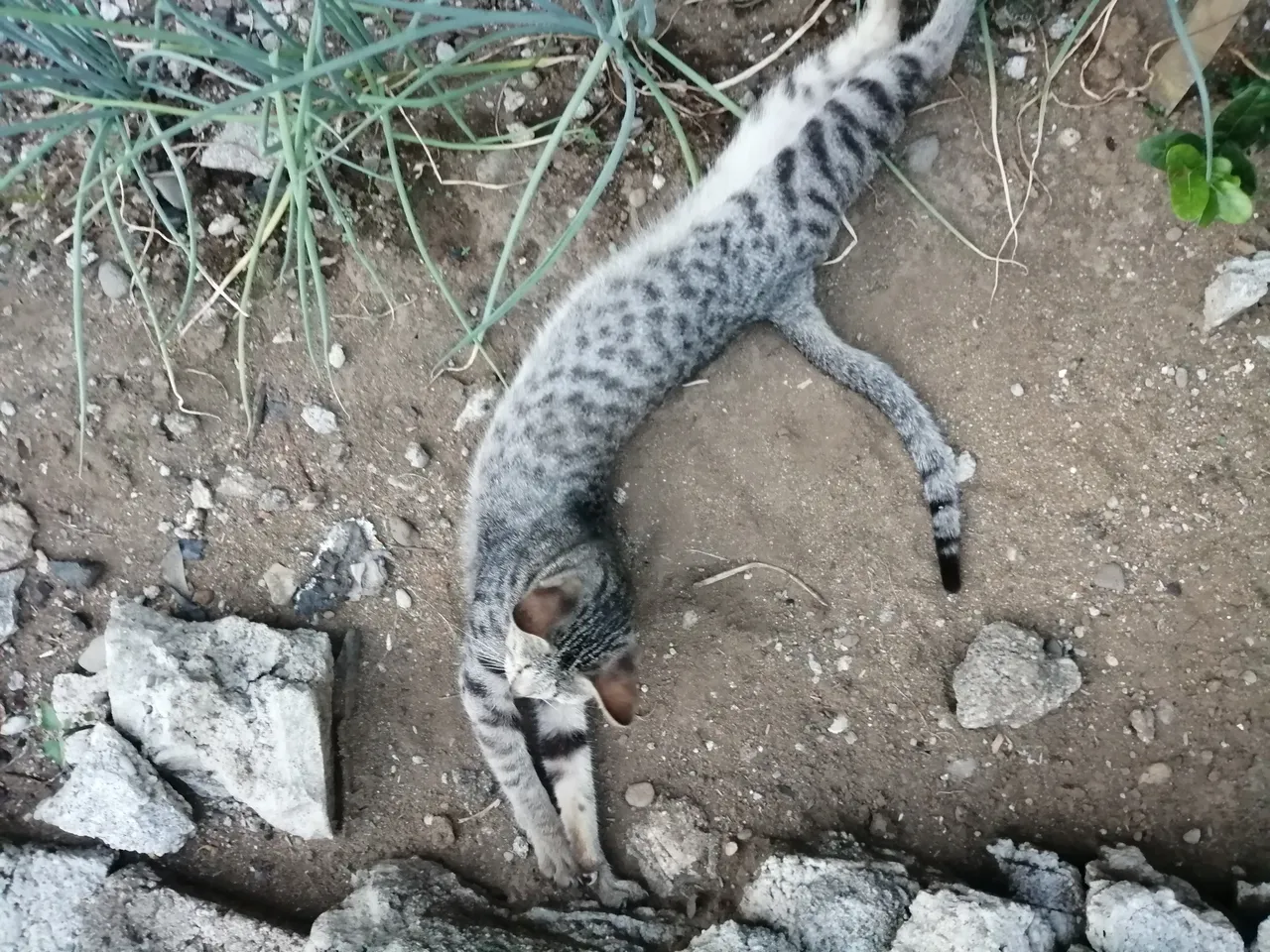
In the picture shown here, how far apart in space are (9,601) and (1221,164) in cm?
328

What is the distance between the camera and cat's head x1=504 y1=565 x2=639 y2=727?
2.16 metres

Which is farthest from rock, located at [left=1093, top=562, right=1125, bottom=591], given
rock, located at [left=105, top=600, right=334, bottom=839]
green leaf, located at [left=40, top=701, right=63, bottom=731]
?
green leaf, located at [left=40, top=701, right=63, bottom=731]

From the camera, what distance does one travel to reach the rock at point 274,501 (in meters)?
2.53

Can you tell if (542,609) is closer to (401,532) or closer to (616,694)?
(616,694)

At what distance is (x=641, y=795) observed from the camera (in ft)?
8.28

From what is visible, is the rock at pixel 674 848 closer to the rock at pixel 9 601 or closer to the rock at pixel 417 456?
the rock at pixel 417 456

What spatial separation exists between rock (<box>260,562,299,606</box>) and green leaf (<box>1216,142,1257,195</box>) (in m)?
2.57

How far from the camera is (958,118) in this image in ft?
7.97

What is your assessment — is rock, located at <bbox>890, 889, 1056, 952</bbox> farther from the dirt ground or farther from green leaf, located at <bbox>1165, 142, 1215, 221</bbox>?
green leaf, located at <bbox>1165, 142, 1215, 221</bbox>

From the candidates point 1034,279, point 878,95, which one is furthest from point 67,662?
point 1034,279

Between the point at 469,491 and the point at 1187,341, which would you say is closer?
the point at 1187,341

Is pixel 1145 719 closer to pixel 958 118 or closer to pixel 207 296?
pixel 958 118

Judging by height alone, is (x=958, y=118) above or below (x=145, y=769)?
above

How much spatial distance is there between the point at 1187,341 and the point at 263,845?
2870 mm
